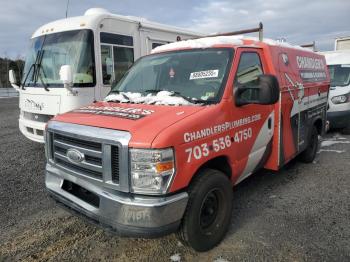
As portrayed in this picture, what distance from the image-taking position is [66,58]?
6762 mm

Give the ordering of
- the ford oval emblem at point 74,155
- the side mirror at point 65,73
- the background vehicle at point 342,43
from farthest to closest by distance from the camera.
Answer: the background vehicle at point 342,43 < the side mirror at point 65,73 < the ford oval emblem at point 74,155

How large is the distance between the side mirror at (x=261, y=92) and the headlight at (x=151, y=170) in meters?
1.22

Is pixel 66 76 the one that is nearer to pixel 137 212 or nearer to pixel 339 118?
pixel 137 212

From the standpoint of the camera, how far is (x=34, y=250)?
11.7ft

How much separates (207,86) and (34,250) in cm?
253

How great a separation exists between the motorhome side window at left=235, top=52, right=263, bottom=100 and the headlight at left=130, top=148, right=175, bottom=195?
1349 millimetres

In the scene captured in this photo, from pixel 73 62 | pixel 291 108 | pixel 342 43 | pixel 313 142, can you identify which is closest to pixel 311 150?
pixel 313 142

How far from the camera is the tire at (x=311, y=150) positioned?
629cm

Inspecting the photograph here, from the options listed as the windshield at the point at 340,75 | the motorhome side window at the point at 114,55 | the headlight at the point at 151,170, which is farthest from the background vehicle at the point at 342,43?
the headlight at the point at 151,170

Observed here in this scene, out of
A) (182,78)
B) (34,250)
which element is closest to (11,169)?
(34,250)

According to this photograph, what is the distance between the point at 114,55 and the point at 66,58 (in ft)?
3.50

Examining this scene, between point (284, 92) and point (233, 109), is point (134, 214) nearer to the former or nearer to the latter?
point (233, 109)

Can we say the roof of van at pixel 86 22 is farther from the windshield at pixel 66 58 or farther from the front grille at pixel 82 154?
the front grille at pixel 82 154

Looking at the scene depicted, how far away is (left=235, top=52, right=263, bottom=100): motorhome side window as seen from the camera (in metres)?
3.78
